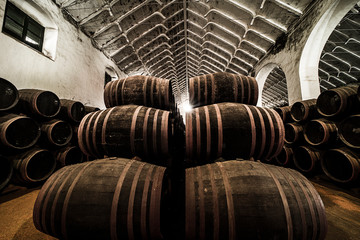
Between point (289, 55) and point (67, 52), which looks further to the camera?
point (289, 55)

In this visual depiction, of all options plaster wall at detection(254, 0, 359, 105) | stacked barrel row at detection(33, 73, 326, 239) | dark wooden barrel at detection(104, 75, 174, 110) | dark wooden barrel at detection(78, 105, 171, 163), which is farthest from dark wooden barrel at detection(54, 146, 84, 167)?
plaster wall at detection(254, 0, 359, 105)

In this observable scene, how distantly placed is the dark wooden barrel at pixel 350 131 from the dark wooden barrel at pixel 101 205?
4.31 meters

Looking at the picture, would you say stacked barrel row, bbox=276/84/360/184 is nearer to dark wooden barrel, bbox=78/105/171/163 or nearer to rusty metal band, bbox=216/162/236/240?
rusty metal band, bbox=216/162/236/240

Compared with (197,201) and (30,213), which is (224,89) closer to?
(197,201)

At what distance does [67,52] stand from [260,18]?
7.77 meters

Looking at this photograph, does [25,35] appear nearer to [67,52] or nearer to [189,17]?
[67,52]

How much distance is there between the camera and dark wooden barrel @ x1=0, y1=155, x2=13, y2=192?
2625 mm

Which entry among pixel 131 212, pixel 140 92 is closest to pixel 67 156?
pixel 140 92

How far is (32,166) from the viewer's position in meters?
3.02

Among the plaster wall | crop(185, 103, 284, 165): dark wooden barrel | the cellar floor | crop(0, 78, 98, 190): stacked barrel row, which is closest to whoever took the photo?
the cellar floor

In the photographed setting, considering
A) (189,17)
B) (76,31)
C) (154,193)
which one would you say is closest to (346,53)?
(189,17)

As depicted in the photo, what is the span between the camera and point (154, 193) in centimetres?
125

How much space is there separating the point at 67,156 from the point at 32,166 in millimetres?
807

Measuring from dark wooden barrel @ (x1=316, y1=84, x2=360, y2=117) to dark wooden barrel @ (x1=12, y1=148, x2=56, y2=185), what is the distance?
7.01 m
